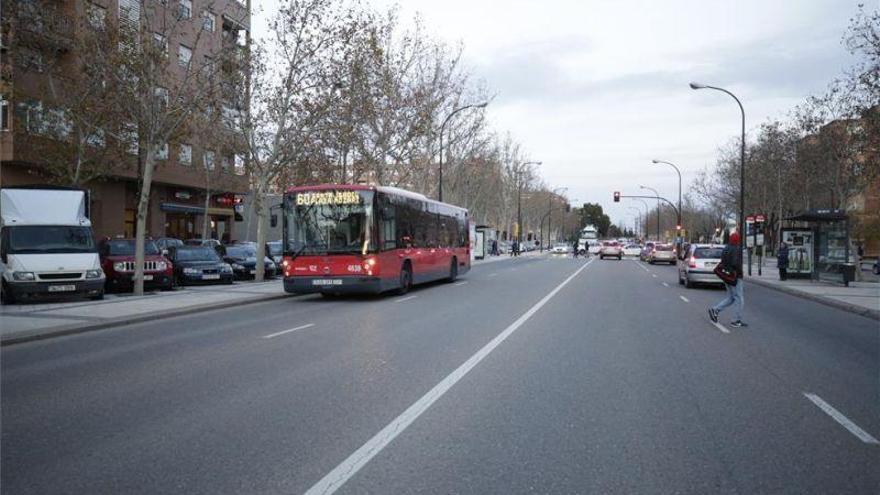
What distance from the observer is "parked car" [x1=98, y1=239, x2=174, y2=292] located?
20.6 metres

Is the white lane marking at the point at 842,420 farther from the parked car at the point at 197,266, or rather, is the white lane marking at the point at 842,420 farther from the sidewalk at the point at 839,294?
the parked car at the point at 197,266

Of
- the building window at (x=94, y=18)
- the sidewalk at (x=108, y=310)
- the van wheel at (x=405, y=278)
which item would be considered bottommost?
the sidewalk at (x=108, y=310)

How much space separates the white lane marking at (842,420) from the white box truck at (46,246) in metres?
16.0

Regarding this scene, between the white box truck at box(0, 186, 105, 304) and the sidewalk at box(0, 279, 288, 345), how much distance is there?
45 centimetres

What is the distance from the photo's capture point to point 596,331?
1181cm

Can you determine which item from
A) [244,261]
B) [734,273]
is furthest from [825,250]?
[244,261]

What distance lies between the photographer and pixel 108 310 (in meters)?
15.1

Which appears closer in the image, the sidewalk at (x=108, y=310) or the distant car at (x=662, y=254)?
the sidewalk at (x=108, y=310)

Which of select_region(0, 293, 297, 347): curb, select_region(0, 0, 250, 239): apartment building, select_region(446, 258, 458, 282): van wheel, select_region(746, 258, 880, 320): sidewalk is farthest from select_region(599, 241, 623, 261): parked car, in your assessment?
select_region(0, 293, 297, 347): curb

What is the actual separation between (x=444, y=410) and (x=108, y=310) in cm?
1132

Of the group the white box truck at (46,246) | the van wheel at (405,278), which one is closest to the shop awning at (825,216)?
the van wheel at (405,278)

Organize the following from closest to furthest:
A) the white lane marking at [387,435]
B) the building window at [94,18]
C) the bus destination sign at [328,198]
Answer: the white lane marking at [387,435] → the bus destination sign at [328,198] → the building window at [94,18]

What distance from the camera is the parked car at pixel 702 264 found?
23.0m

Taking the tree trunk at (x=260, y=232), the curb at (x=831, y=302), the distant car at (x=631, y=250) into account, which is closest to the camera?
the curb at (x=831, y=302)
